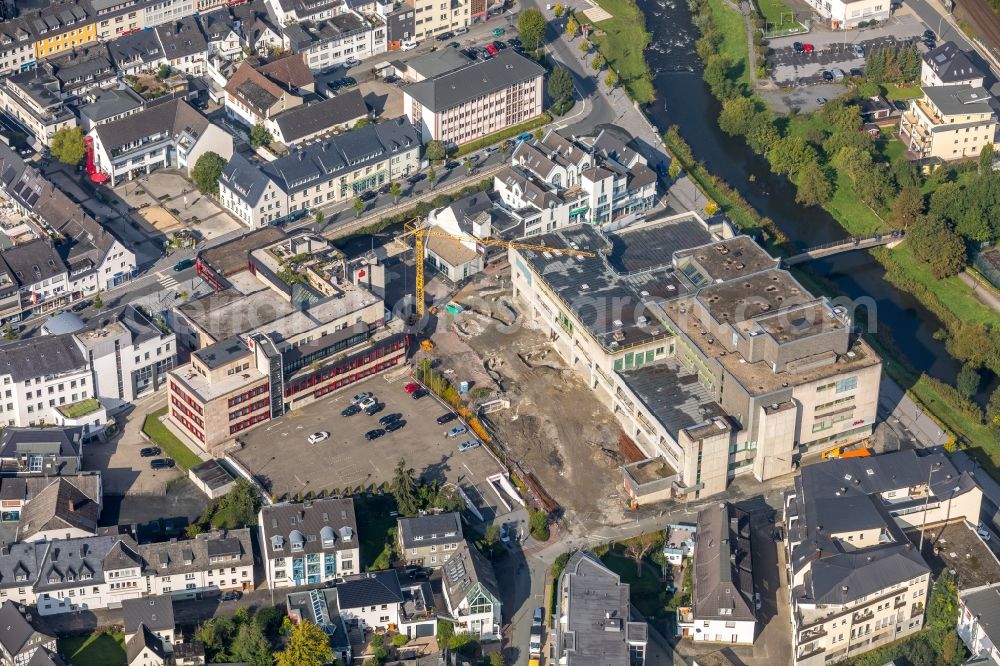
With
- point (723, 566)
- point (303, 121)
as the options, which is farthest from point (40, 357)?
point (723, 566)

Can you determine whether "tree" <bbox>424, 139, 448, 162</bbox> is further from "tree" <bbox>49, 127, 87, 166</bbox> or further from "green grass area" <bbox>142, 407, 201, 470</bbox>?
"green grass area" <bbox>142, 407, 201, 470</bbox>

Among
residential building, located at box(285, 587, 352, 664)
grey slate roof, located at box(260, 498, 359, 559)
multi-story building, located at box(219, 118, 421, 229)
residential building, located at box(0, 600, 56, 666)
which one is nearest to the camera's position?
residential building, located at box(0, 600, 56, 666)

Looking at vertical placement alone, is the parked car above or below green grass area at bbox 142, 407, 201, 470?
above

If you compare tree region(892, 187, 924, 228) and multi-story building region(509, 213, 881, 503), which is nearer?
multi-story building region(509, 213, 881, 503)

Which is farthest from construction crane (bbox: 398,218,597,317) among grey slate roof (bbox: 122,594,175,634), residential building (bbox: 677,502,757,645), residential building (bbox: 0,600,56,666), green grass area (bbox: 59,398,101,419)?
residential building (bbox: 0,600,56,666)

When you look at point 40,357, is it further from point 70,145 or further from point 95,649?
point 70,145

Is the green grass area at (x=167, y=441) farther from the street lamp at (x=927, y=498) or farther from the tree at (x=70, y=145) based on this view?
the street lamp at (x=927, y=498)

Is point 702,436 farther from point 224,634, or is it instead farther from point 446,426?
point 224,634
